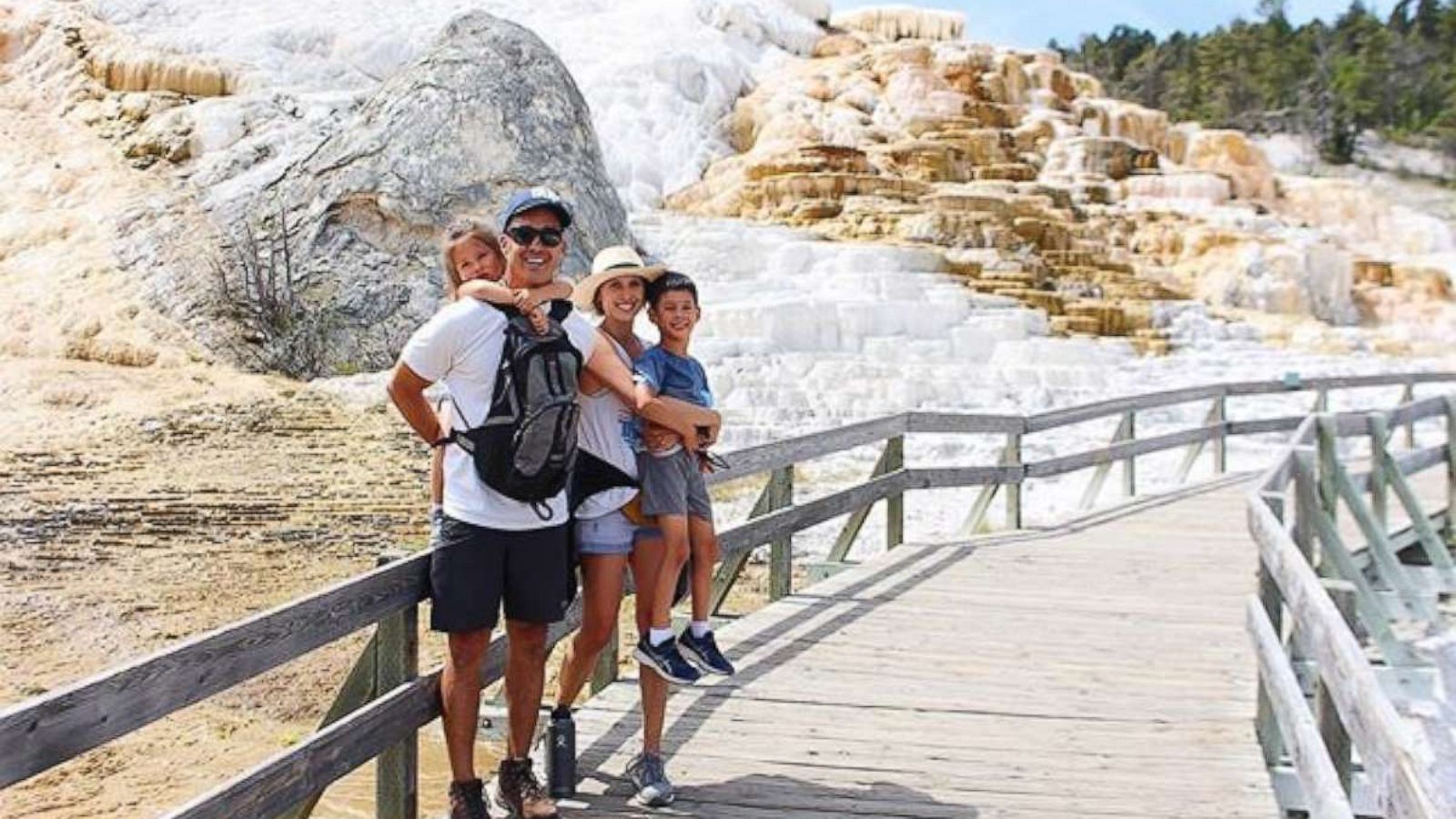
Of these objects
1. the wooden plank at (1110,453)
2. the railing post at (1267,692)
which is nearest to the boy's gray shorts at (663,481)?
the railing post at (1267,692)

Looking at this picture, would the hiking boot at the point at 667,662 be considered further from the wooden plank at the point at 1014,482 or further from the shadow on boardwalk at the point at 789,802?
the wooden plank at the point at 1014,482

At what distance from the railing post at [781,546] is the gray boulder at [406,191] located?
13.1 meters

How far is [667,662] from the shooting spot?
393cm

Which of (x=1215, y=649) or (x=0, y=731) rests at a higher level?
(x=0, y=731)

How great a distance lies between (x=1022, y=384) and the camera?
61.7 feet

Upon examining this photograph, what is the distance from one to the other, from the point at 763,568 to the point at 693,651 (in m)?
8.02

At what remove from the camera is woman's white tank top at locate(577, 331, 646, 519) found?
379 cm

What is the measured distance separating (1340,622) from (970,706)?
2.16 metres

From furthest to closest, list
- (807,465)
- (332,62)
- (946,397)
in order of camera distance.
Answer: (332,62), (946,397), (807,465)

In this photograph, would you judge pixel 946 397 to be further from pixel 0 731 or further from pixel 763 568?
pixel 0 731

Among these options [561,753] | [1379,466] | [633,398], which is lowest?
[561,753]

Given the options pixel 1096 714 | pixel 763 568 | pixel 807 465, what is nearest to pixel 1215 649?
pixel 1096 714

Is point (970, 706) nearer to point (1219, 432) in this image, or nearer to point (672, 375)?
point (672, 375)

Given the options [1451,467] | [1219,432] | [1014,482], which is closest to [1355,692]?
[1014,482]
